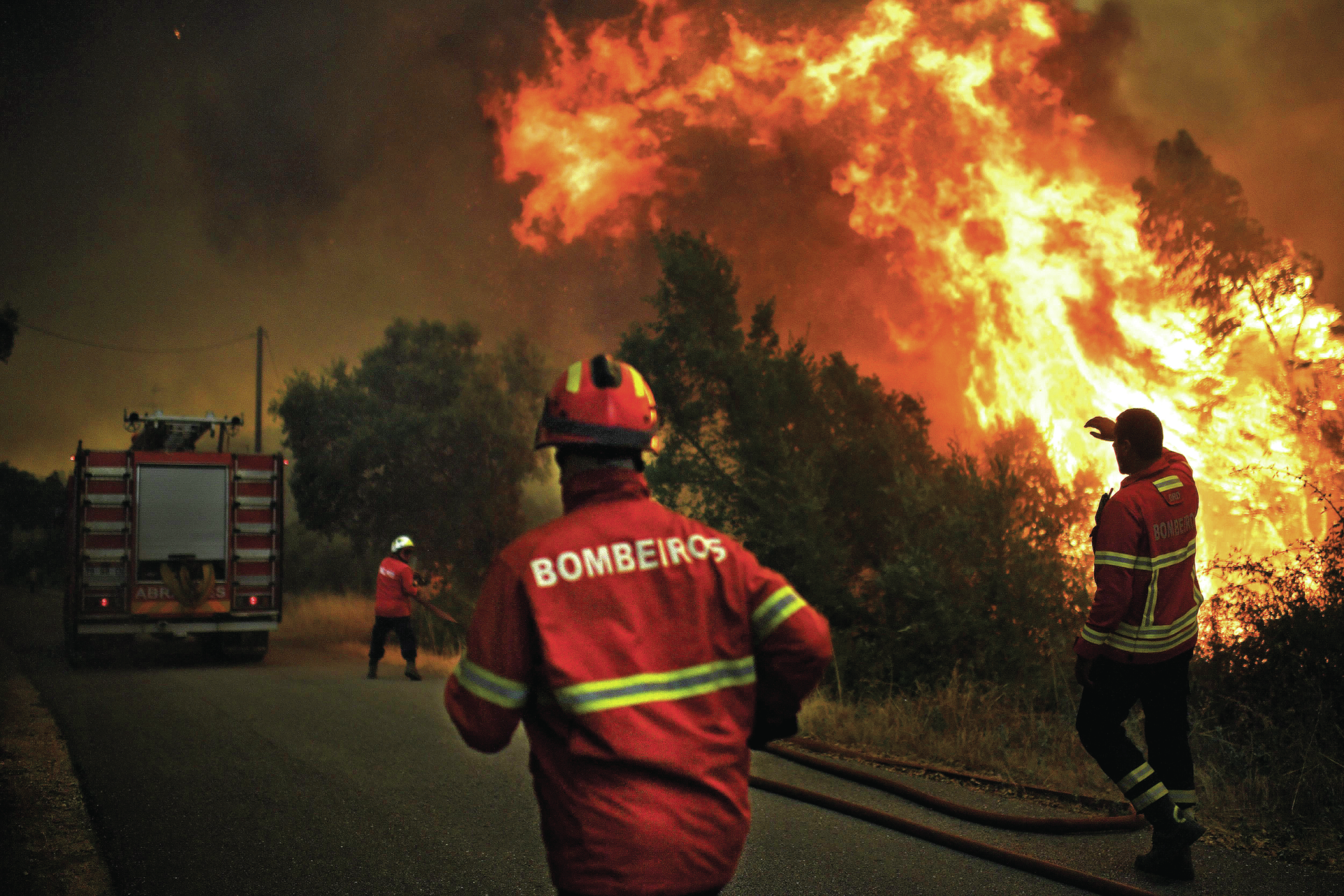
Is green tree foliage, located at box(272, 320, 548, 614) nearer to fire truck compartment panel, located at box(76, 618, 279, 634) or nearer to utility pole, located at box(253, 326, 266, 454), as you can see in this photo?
utility pole, located at box(253, 326, 266, 454)

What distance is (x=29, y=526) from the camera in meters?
55.3

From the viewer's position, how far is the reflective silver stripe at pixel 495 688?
78.0 inches

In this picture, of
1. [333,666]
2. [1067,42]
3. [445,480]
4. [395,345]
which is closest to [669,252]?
[1067,42]

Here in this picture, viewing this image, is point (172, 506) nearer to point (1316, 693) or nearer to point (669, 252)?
point (669, 252)

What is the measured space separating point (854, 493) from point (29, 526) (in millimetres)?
57475

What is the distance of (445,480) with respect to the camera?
2673 centimetres

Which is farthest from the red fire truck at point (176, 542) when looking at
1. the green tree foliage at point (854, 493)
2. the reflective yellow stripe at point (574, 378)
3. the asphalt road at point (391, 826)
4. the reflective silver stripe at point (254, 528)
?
the reflective yellow stripe at point (574, 378)

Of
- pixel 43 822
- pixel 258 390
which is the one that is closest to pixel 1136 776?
pixel 43 822

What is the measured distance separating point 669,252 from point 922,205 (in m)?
4.00

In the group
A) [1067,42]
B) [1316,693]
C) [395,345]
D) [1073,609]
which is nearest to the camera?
[1316,693]

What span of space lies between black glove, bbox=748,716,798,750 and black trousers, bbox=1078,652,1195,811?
8.98ft

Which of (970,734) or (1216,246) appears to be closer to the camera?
(970,734)

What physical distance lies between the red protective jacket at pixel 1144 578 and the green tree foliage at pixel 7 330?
17.0 meters

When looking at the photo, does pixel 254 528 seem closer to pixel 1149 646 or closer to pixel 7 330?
pixel 7 330
